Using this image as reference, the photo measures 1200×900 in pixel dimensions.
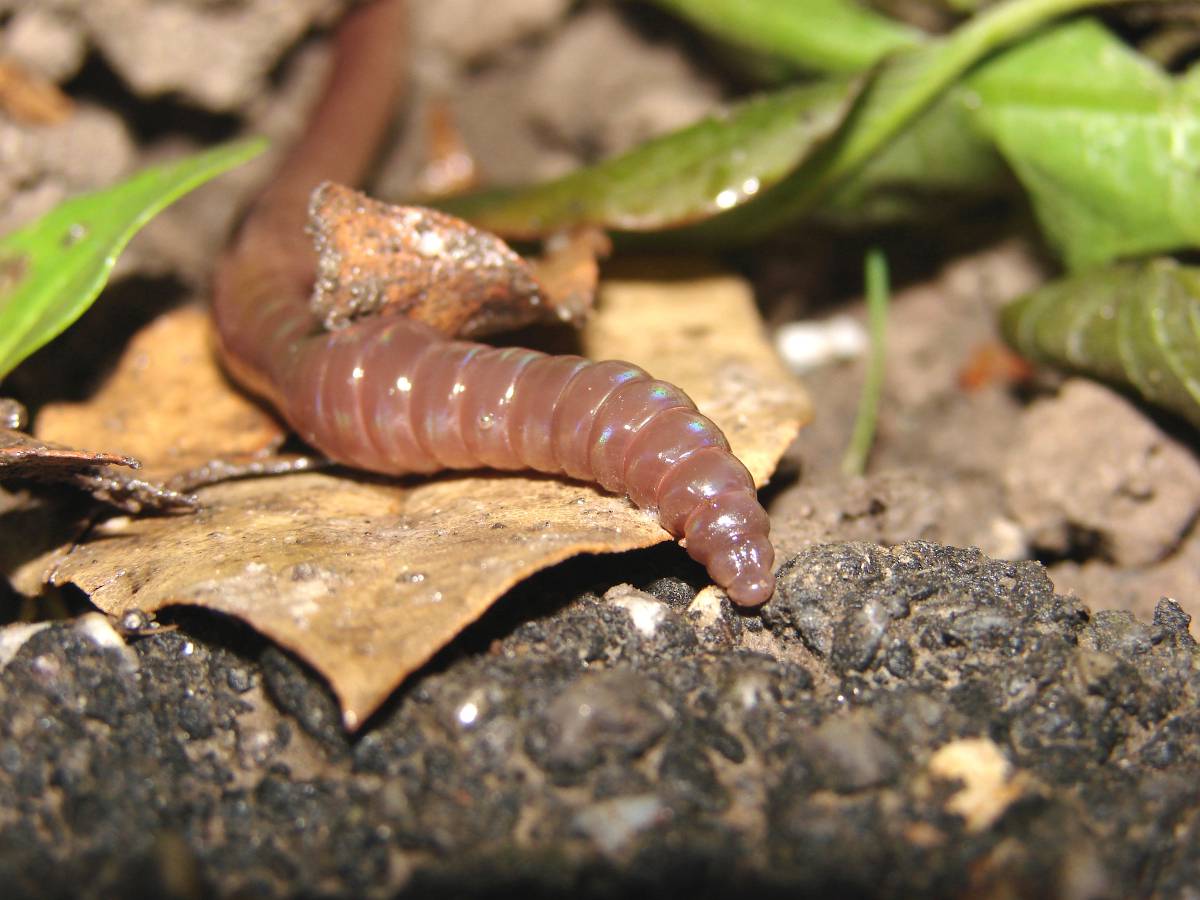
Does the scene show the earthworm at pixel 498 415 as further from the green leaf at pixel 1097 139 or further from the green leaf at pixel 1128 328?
the green leaf at pixel 1097 139

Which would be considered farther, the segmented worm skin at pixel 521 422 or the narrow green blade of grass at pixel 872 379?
the narrow green blade of grass at pixel 872 379

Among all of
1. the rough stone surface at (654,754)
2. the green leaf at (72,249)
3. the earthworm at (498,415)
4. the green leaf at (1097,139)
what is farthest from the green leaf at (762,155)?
the rough stone surface at (654,754)

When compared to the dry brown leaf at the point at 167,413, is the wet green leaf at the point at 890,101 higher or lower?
higher

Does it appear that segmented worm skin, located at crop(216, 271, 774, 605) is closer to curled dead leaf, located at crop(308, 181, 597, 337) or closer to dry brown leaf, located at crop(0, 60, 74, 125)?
curled dead leaf, located at crop(308, 181, 597, 337)

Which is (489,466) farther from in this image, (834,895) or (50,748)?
(834,895)

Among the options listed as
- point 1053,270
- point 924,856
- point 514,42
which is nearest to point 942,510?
point 924,856

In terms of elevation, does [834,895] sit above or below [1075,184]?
below
